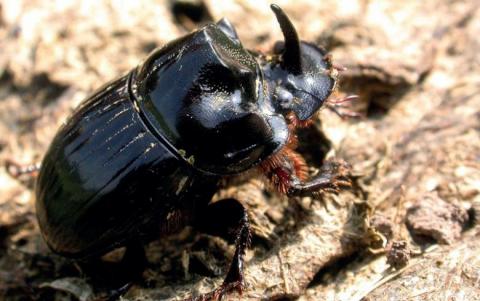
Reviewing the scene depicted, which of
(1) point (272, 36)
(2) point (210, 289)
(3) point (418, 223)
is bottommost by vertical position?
(2) point (210, 289)

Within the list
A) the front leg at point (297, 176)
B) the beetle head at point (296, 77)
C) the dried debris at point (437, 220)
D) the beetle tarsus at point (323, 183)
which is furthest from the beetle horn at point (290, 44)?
the dried debris at point (437, 220)

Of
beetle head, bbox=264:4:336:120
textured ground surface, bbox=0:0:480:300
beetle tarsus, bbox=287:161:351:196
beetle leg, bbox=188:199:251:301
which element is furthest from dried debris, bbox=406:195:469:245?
beetle leg, bbox=188:199:251:301

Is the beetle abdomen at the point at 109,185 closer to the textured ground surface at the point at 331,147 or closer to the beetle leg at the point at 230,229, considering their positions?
the beetle leg at the point at 230,229

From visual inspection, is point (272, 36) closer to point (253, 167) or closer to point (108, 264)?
point (253, 167)

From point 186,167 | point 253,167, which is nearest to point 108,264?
point 186,167

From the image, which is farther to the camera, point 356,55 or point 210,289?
point 356,55

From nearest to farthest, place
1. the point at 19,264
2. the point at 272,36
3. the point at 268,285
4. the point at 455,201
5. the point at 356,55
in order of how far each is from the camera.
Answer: the point at 268,285 < the point at 455,201 < the point at 19,264 < the point at 356,55 < the point at 272,36

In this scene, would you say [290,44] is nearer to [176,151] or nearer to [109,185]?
[176,151]
